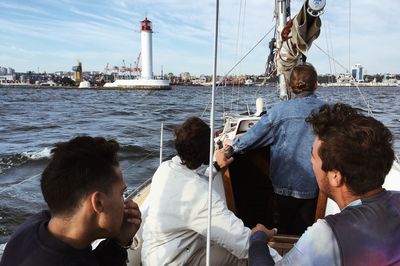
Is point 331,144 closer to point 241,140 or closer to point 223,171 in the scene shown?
point 241,140

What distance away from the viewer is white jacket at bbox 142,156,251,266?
2145mm

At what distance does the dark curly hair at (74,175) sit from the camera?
50.1 inches

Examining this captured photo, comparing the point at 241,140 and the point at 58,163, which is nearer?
the point at 58,163

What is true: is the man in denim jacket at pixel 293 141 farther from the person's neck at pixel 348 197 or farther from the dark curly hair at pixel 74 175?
the dark curly hair at pixel 74 175

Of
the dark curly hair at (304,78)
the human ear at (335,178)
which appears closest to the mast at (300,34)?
the dark curly hair at (304,78)

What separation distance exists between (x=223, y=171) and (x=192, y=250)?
3.23ft

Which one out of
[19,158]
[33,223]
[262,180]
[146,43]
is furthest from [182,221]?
[146,43]

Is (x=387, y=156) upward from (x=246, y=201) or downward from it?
upward

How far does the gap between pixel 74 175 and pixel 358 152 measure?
94 centimetres

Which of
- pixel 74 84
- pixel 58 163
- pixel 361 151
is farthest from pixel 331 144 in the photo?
pixel 74 84

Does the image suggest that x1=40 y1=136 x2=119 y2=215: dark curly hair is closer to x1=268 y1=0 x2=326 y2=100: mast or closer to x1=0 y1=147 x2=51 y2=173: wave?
x1=268 y1=0 x2=326 y2=100: mast

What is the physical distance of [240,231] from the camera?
2.16 m

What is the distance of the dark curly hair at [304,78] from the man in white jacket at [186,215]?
3.10 ft

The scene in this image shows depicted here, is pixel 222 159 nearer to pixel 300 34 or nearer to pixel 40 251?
pixel 40 251
